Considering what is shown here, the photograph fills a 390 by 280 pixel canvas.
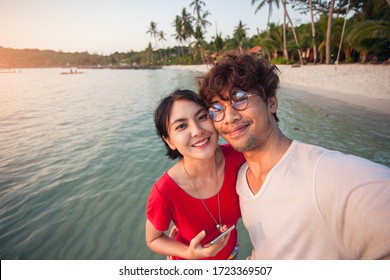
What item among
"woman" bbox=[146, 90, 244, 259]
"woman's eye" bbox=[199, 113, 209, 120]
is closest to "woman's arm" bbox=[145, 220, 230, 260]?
"woman" bbox=[146, 90, 244, 259]

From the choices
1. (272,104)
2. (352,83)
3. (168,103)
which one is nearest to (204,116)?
(168,103)

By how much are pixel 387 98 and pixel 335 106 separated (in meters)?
3.02

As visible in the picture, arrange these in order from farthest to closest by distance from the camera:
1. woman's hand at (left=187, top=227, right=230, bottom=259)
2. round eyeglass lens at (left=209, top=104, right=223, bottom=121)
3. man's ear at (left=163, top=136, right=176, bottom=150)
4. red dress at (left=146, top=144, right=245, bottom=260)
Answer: man's ear at (left=163, top=136, right=176, bottom=150), round eyeglass lens at (left=209, top=104, right=223, bottom=121), red dress at (left=146, top=144, right=245, bottom=260), woman's hand at (left=187, top=227, right=230, bottom=259)

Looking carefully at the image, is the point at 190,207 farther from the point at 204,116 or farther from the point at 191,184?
the point at 204,116

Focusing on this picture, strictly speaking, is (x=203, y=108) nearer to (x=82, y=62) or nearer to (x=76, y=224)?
(x=76, y=224)

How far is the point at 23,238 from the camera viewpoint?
3.89m

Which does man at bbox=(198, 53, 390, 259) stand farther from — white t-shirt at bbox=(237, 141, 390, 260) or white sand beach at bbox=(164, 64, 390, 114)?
white sand beach at bbox=(164, 64, 390, 114)

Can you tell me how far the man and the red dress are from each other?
164mm

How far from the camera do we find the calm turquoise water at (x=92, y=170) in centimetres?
375

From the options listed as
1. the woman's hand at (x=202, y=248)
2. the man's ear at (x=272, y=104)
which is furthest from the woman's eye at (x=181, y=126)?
the woman's hand at (x=202, y=248)

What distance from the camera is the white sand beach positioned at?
464 inches

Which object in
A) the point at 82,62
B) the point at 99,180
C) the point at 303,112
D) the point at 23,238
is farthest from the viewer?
the point at 82,62

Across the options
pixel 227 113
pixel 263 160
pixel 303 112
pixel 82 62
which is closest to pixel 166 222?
pixel 263 160

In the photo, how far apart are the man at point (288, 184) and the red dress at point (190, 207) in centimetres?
16
